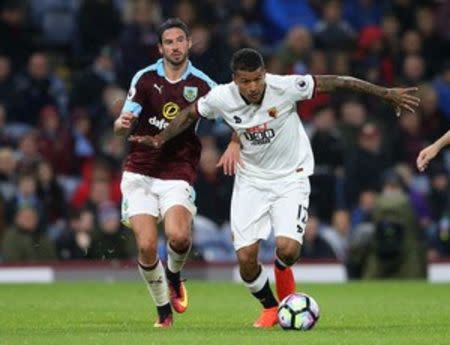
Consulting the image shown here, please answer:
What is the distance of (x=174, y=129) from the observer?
13.3 metres

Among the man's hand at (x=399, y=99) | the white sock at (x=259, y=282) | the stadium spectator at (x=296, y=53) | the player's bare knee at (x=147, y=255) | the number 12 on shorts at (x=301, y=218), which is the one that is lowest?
the white sock at (x=259, y=282)

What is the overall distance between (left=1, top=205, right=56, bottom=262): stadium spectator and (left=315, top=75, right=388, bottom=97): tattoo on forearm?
27.8 ft

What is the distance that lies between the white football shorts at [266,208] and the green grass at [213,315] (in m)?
0.75

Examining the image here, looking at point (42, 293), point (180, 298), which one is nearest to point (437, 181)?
point (42, 293)

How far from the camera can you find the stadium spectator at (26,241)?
824 inches

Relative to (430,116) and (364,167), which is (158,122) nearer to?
(364,167)

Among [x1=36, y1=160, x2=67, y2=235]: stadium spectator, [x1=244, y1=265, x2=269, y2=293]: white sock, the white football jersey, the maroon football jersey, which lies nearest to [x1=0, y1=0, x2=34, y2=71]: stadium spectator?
[x1=36, y1=160, x2=67, y2=235]: stadium spectator

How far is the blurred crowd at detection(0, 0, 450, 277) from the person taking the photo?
21453 millimetres

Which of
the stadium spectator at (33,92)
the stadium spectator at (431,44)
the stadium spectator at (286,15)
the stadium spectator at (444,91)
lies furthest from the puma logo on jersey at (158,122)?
the stadium spectator at (431,44)

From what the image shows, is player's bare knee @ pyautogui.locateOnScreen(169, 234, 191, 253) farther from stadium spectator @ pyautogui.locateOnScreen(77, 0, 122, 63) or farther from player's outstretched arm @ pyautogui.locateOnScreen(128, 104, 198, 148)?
stadium spectator @ pyautogui.locateOnScreen(77, 0, 122, 63)

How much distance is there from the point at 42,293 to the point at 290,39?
21.6 feet

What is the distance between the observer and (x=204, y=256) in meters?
22.0

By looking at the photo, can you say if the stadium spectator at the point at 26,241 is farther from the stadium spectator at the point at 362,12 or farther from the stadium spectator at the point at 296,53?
the stadium spectator at the point at 362,12

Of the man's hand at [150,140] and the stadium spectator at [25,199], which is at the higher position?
the man's hand at [150,140]
